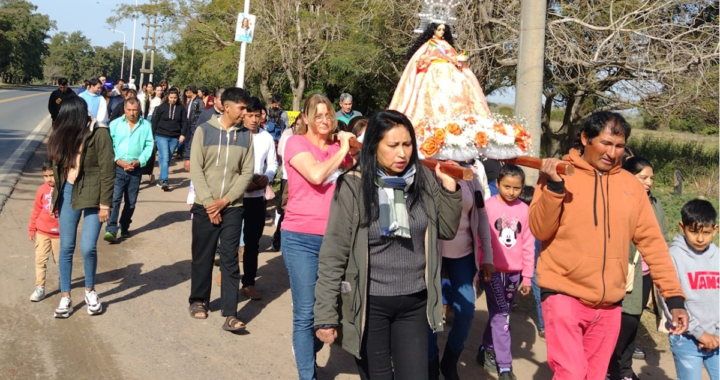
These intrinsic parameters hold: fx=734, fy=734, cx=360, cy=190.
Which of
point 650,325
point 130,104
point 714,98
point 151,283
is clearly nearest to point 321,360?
point 151,283

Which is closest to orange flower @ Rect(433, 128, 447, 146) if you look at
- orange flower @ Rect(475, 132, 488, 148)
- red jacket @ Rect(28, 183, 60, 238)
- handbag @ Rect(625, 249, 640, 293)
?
orange flower @ Rect(475, 132, 488, 148)

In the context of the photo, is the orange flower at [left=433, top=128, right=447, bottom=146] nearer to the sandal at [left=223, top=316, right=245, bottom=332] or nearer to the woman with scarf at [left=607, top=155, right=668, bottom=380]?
the woman with scarf at [left=607, top=155, right=668, bottom=380]

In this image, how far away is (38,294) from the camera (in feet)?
24.5

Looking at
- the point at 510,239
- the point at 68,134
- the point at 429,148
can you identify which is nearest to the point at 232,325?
the point at 68,134

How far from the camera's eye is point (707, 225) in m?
5.02

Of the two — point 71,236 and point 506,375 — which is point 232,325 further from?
point 506,375

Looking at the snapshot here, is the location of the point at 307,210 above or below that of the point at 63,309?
above

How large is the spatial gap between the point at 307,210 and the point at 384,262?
1445mm

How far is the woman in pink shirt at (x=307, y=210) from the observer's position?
5449 mm

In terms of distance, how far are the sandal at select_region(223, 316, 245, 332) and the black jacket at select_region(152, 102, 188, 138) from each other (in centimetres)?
828

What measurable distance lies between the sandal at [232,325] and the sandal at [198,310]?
0.46 metres

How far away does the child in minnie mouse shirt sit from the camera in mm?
6223

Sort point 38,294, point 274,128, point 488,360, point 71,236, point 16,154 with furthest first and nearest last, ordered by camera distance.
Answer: point 16,154 → point 274,128 → point 38,294 → point 71,236 → point 488,360

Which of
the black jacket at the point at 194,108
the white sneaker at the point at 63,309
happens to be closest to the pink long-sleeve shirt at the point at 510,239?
the white sneaker at the point at 63,309
